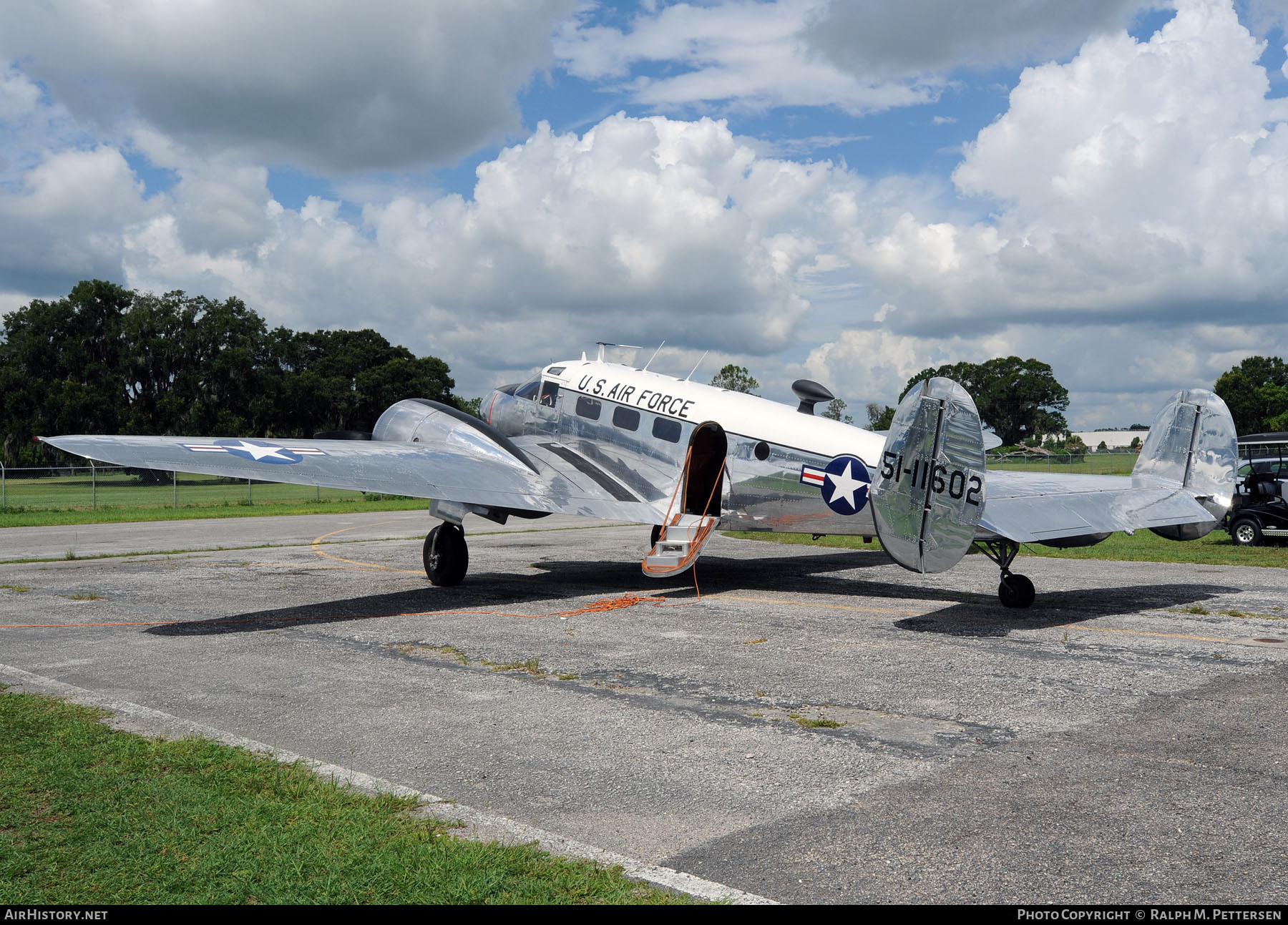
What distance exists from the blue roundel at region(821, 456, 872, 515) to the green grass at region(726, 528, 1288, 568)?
4080mm

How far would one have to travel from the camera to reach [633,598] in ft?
43.5

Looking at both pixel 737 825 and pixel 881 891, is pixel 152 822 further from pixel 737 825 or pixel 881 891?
pixel 881 891

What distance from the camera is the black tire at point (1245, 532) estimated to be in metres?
20.7

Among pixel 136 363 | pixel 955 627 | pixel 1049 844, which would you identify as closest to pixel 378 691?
pixel 1049 844

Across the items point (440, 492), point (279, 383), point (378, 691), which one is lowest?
point (378, 691)

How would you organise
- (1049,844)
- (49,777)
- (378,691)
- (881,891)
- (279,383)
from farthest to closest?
(279,383), (378,691), (49,777), (1049,844), (881,891)

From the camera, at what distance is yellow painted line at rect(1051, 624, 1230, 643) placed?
9609 mm

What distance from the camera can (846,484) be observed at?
1218 centimetres

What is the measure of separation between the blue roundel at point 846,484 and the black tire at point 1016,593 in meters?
2.13

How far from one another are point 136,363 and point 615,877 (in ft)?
237

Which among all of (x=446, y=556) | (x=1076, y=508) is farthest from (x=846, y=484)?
(x=446, y=556)

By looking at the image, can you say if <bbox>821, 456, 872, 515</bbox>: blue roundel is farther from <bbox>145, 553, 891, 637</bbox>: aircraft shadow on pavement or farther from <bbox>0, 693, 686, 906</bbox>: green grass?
<bbox>0, 693, 686, 906</bbox>: green grass

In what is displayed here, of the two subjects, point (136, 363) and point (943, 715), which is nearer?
point (943, 715)

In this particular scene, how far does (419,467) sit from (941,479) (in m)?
7.49
